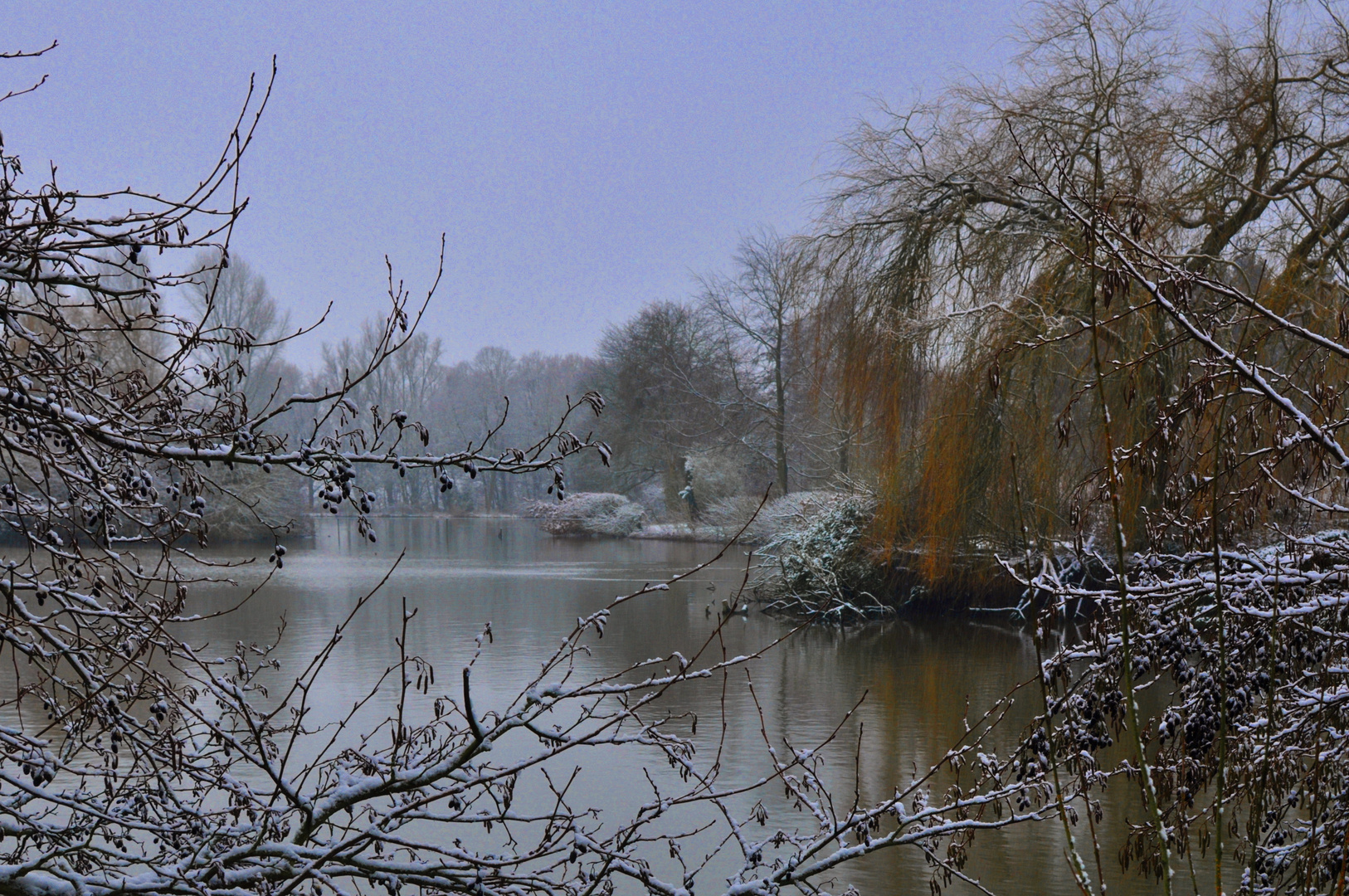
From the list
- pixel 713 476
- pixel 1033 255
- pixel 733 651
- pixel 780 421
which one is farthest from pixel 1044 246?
pixel 713 476

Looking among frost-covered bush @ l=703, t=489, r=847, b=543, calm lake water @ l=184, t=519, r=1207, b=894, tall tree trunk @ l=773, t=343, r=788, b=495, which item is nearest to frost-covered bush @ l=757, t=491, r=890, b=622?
frost-covered bush @ l=703, t=489, r=847, b=543

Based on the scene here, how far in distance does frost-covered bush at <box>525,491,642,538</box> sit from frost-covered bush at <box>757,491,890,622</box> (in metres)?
17.4

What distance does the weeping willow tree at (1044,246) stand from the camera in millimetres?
10953

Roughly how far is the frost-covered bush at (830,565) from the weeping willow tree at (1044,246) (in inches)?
63.2

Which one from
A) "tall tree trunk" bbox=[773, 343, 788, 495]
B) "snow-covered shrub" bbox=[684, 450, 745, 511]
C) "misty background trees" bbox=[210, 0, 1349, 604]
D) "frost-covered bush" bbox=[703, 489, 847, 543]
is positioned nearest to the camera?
"misty background trees" bbox=[210, 0, 1349, 604]

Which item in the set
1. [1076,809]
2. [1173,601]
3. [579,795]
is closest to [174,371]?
[1173,601]

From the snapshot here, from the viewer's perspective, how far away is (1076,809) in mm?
7254

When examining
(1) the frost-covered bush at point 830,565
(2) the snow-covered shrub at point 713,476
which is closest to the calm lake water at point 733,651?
(1) the frost-covered bush at point 830,565

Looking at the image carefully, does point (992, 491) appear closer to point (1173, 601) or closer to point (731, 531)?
point (1173, 601)

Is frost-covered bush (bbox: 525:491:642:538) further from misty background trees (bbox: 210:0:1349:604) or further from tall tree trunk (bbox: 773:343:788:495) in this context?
misty background trees (bbox: 210:0:1349:604)

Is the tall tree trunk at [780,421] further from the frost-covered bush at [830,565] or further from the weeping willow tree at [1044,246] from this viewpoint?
the weeping willow tree at [1044,246]

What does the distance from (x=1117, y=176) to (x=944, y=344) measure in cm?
239

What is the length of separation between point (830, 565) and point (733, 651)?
3207 mm

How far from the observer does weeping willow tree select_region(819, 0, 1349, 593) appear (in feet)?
35.9
